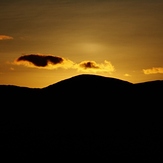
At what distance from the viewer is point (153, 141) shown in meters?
57.3

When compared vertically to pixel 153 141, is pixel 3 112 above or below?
above

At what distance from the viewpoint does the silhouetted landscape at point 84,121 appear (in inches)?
2199

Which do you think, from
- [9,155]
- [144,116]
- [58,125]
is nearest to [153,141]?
[144,116]

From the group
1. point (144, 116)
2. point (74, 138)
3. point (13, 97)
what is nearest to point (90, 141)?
point (74, 138)

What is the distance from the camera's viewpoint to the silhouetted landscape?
183 feet

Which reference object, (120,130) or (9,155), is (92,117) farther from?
(9,155)

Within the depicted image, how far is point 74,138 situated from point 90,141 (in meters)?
2.41

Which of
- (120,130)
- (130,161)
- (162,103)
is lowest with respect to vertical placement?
(130,161)

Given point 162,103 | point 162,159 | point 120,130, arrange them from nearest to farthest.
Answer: point 162,159
point 120,130
point 162,103

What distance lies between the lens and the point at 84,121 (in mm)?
63438

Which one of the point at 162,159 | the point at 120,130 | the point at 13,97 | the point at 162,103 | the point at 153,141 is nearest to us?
the point at 162,159

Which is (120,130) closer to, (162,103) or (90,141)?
(90,141)

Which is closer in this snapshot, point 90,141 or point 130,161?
point 130,161

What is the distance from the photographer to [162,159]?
173 ft
